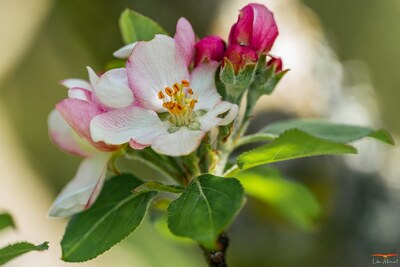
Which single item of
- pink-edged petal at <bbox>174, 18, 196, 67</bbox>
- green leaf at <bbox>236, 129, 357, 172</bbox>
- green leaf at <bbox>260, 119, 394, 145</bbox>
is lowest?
green leaf at <bbox>260, 119, 394, 145</bbox>

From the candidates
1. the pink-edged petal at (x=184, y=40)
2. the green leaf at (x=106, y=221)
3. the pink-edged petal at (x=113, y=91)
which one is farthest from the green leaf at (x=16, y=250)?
the pink-edged petal at (x=184, y=40)

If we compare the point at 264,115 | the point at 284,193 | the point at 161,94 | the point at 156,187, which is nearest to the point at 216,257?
the point at 156,187

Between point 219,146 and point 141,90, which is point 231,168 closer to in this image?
point 219,146

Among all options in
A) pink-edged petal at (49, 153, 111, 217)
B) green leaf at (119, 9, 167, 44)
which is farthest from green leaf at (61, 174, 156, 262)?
green leaf at (119, 9, 167, 44)

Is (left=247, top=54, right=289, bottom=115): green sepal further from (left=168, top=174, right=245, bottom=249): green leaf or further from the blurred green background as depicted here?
the blurred green background

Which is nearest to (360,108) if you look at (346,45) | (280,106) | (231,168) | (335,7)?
(280,106)

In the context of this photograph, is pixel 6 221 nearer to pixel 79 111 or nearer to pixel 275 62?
pixel 79 111

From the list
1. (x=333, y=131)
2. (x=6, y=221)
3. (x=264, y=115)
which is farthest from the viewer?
(x=264, y=115)
